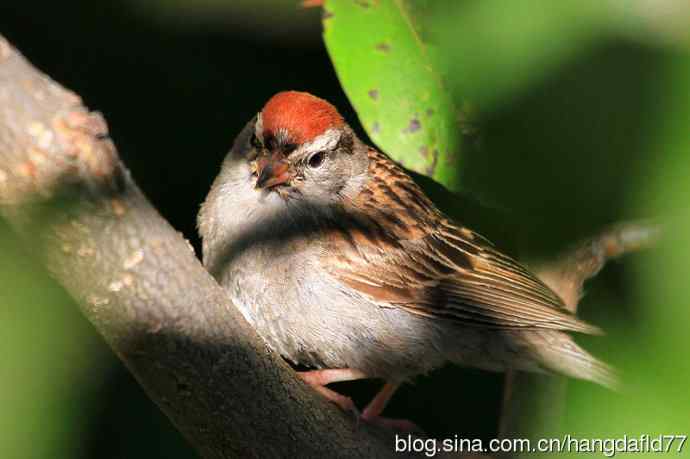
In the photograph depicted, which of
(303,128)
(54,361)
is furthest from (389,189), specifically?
(54,361)

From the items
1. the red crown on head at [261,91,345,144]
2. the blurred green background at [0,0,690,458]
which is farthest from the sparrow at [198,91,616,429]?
the blurred green background at [0,0,690,458]

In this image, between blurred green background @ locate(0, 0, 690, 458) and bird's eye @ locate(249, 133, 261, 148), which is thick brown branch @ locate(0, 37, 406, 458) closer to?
blurred green background @ locate(0, 0, 690, 458)

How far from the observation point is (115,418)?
3.19 m

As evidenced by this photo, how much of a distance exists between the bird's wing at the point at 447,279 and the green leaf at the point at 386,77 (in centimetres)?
65

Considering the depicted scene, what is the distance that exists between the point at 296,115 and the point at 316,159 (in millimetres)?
261

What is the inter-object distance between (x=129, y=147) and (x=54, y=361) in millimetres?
1133

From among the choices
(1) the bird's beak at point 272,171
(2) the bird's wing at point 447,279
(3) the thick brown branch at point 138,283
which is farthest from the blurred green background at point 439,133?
(3) the thick brown branch at point 138,283

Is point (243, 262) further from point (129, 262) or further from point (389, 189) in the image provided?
point (129, 262)

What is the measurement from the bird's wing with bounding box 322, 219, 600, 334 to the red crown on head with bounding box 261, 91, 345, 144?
42 centimetres

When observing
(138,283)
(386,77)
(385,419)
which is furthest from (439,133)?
(385,419)

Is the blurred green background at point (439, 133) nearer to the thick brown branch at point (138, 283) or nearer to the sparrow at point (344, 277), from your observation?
the sparrow at point (344, 277)

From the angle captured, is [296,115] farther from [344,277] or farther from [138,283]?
[138,283]

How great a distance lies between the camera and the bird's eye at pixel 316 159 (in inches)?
132

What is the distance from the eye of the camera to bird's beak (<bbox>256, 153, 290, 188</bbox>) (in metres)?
3.17
